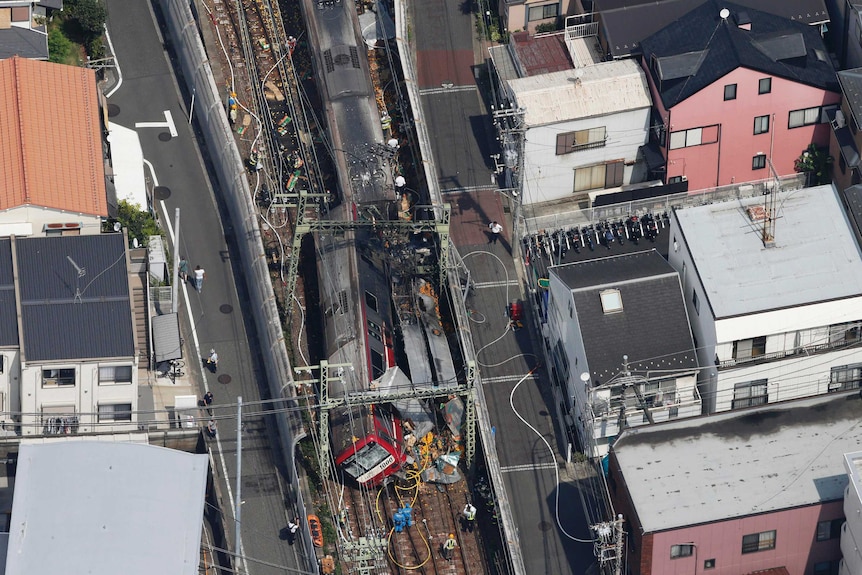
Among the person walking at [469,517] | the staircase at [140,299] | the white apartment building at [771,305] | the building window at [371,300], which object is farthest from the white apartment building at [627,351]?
the staircase at [140,299]

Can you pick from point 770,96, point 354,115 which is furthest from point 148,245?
point 770,96

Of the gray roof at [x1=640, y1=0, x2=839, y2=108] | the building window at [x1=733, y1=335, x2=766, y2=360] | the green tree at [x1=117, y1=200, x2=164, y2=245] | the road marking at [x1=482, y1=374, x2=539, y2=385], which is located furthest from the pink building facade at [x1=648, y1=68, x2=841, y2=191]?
the green tree at [x1=117, y1=200, x2=164, y2=245]

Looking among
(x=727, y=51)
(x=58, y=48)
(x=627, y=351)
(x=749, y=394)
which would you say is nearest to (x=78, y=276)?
(x=58, y=48)

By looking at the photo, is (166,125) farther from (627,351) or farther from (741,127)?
(741,127)

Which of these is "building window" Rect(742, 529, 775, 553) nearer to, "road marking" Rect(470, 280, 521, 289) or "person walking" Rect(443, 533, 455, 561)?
"person walking" Rect(443, 533, 455, 561)

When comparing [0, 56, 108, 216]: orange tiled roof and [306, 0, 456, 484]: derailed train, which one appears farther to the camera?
[0, 56, 108, 216]: orange tiled roof

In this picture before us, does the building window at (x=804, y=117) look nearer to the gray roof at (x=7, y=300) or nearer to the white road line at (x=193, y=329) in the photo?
the white road line at (x=193, y=329)
